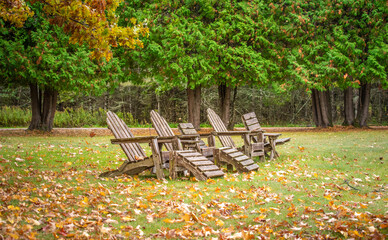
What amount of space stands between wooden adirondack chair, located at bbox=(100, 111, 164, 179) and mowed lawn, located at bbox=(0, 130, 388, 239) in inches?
7.6

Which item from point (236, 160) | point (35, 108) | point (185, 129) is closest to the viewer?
point (236, 160)

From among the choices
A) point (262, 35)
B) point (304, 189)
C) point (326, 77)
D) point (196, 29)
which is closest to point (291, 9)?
point (262, 35)

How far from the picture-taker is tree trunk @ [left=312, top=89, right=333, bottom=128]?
18.8m

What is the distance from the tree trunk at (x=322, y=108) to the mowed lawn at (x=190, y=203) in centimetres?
1119

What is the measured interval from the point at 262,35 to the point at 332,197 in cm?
1327

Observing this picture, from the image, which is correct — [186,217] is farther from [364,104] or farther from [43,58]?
[364,104]

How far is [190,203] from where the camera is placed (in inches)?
187

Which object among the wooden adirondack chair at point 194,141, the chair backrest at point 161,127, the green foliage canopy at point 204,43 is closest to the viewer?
the wooden adirondack chair at point 194,141

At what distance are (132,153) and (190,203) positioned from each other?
7.71 ft

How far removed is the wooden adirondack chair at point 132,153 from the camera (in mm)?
6379

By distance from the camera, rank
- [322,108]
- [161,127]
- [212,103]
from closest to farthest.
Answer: [161,127] → [322,108] → [212,103]

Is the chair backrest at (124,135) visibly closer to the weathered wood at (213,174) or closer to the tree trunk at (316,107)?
the weathered wood at (213,174)

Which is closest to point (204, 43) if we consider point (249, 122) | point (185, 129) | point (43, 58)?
point (43, 58)

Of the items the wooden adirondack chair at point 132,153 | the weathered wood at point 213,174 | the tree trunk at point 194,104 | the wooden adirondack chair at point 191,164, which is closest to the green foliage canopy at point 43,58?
the tree trunk at point 194,104
